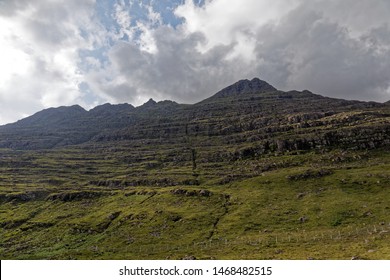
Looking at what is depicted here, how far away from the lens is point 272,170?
194 m

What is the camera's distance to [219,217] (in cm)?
12588

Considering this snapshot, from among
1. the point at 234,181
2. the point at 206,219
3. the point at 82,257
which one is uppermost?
the point at 234,181

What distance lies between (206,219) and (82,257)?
47655 millimetres

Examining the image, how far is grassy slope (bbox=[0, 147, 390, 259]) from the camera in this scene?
88875 millimetres

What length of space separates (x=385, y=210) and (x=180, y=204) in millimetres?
80545

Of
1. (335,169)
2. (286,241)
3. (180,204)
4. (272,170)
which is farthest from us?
(272,170)

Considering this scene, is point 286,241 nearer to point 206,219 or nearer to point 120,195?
point 206,219

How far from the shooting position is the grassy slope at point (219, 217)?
292ft

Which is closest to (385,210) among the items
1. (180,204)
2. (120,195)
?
(180,204)

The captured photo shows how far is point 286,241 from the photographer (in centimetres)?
8750

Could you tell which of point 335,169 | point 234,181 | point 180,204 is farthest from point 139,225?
point 335,169

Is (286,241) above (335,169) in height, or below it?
below
